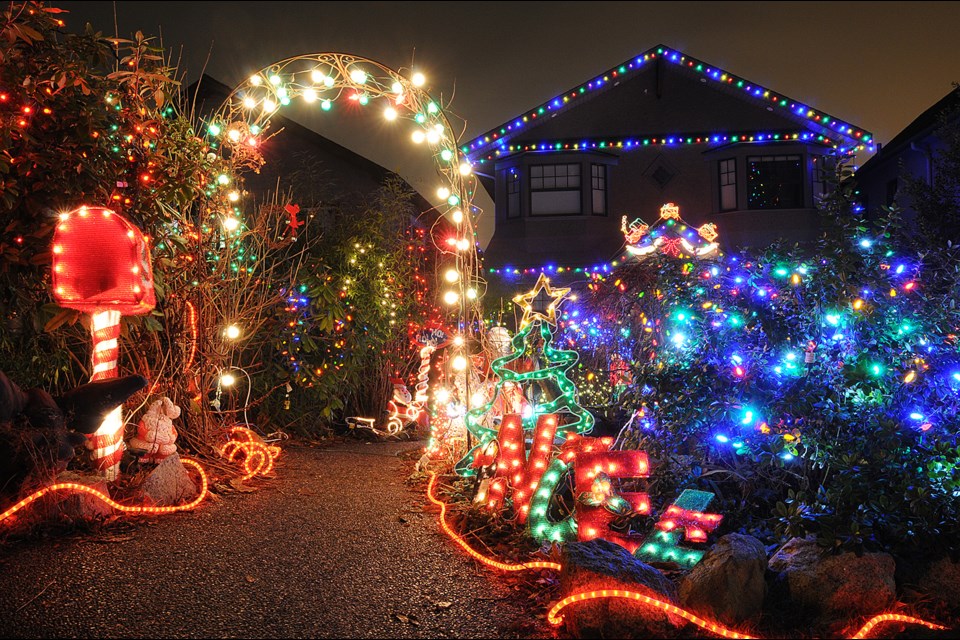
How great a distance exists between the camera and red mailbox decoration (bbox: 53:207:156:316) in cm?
504

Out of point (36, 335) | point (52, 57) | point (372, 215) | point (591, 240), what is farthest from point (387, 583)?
point (591, 240)

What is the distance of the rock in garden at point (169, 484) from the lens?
5250 millimetres

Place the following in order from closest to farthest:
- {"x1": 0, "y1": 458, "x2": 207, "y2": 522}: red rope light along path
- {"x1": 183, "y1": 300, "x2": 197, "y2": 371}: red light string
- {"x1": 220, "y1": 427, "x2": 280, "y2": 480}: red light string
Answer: {"x1": 0, "y1": 458, "x2": 207, "y2": 522}: red rope light along path, {"x1": 183, "y1": 300, "x2": 197, "y2": 371}: red light string, {"x1": 220, "y1": 427, "x2": 280, "y2": 480}: red light string

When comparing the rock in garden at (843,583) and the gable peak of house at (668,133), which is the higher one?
the gable peak of house at (668,133)

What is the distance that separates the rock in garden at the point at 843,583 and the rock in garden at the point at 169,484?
14.2 feet

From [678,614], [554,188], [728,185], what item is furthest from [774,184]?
[678,614]

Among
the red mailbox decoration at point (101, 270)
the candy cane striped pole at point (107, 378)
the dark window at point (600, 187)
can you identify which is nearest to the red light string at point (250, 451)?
the candy cane striped pole at point (107, 378)

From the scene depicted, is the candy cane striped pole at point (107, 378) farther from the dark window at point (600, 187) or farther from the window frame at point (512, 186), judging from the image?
the dark window at point (600, 187)

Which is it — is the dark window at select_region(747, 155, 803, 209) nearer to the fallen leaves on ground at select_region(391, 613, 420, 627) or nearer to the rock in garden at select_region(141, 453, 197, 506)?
the rock in garden at select_region(141, 453, 197, 506)

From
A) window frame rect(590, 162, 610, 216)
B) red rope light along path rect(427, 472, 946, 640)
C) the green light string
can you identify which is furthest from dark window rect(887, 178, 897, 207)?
red rope light along path rect(427, 472, 946, 640)

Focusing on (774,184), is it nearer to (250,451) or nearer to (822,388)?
(822,388)

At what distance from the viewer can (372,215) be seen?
33.9 ft

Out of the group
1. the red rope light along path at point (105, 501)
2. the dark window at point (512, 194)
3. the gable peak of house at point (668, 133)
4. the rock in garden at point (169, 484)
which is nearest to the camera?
the red rope light along path at point (105, 501)

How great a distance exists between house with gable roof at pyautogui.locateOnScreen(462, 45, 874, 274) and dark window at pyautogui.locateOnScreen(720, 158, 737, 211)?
0.03 m
